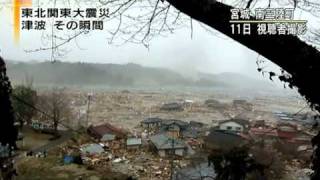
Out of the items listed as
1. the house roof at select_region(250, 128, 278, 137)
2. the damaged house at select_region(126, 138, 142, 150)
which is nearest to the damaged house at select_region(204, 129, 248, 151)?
the house roof at select_region(250, 128, 278, 137)

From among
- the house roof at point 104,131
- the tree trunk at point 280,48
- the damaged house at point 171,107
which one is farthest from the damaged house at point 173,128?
the tree trunk at point 280,48

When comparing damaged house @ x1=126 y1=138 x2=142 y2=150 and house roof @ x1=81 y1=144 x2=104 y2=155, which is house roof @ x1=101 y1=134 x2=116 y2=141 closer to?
damaged house @ x1=126 y1=138 x2=142 y2=150

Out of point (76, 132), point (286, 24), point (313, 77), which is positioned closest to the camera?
point (313, 77)

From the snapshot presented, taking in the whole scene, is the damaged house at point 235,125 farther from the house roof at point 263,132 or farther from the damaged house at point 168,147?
the damaged house at point 168,147

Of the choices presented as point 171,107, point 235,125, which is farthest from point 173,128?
point 171,107

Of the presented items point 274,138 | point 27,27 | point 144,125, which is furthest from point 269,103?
point 27,27

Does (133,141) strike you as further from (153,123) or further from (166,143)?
(153,123)

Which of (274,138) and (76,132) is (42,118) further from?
(274,138)
